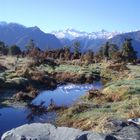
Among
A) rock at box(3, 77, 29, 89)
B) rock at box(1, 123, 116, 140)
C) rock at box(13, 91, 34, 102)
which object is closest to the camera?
rock at box(1, 123, 116, 140)

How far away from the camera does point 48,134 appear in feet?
58.1

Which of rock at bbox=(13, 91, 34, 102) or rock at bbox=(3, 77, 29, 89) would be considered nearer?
rock at bbox=(13, 91, 34, 102)

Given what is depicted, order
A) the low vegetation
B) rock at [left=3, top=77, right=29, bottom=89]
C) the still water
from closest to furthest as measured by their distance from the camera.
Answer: the low vegetation < the still water < rock at [left=3, top=77, right=29, bottom=89]

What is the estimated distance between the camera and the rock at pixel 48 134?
55.6 ft

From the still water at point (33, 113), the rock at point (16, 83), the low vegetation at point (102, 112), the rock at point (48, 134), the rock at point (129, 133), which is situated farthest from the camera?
the rock at point (16, 83)

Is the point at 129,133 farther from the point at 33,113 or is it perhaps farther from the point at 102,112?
the point at 33,113

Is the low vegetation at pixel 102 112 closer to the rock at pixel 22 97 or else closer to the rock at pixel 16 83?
the rock at pixel 22 97

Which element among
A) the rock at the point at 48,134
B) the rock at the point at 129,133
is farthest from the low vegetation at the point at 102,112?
the rock at the point at 48,134

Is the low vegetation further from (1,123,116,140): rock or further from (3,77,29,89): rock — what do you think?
(3,77,29,89): rock

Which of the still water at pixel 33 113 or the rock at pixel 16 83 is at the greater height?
the rock at pixel 16 83

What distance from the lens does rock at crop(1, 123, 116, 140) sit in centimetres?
1695

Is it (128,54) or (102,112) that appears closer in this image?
(102,112)

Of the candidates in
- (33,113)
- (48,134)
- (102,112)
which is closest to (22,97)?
(33,113)

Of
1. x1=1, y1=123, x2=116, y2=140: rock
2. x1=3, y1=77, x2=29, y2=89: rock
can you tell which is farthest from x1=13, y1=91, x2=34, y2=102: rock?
x1=1, y1=123, x2=116, y2=140: rock
